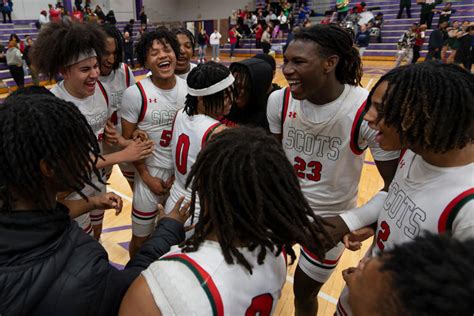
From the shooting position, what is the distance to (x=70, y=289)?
994 mm

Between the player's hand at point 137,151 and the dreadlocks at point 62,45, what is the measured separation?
704mm

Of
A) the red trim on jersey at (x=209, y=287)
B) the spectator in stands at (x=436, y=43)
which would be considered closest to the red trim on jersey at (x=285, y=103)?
the red trim on jersey at (x=209, y=287)

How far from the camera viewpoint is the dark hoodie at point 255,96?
2.60 metres

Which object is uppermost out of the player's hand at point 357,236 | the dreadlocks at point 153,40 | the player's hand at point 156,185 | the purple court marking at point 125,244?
A: the dreadlocks at point 153,40

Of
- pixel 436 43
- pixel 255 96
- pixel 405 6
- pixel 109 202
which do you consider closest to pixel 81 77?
pixel 109 202

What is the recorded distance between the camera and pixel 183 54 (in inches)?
122

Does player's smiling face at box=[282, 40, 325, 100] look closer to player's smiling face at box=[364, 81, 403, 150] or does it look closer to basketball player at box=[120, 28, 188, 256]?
player's smiling face at box=[364, 81, 403, 150]

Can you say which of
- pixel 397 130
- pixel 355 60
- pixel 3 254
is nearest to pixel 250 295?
pixel 3 254

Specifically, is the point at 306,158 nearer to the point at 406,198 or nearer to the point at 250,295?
the point at 406,198

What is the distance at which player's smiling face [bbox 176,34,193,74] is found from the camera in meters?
3.07

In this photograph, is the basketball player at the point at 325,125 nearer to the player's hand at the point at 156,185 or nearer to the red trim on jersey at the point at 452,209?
the red trim on jersey at the point at 452,209

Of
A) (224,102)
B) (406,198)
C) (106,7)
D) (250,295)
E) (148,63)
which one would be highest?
(106,7)

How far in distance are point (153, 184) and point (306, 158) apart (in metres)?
1.16

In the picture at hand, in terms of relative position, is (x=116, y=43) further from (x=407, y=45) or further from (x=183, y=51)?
(x=407, y=45)
